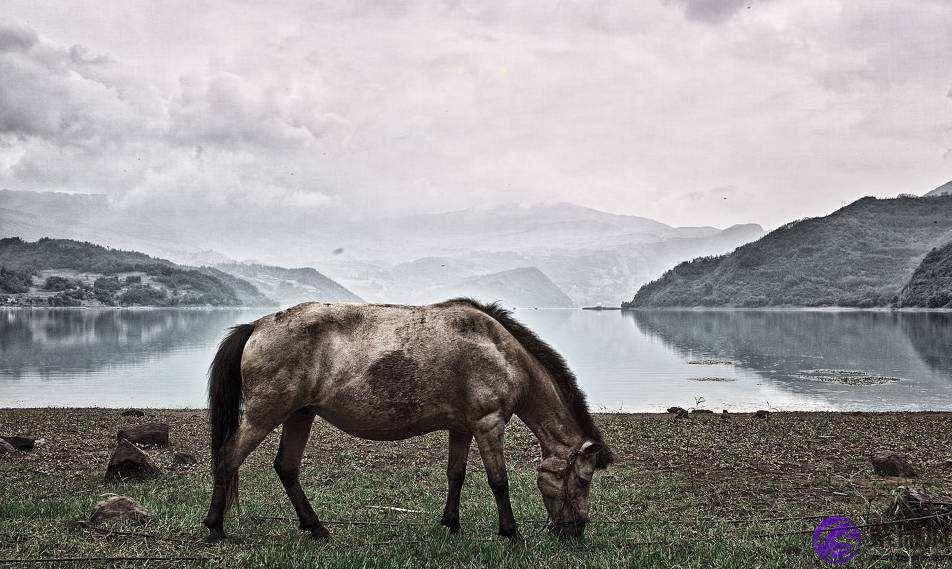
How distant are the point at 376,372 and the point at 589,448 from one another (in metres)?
2.79

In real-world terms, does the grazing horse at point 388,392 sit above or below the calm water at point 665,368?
above

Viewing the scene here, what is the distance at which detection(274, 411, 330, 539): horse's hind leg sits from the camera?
27.6ft

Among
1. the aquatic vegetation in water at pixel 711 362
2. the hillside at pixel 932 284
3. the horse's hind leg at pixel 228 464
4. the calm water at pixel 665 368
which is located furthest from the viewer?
the hillside at pixel 932 284

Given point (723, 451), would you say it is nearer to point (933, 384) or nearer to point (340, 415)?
point (340, 415)

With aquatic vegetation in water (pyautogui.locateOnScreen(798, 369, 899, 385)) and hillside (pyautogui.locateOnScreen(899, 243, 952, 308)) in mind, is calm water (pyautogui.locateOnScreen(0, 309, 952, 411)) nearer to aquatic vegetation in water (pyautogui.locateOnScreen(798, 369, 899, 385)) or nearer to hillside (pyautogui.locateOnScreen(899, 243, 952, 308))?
aquatic vegetation in water (pyautogui.locateOnScreen(798, 369, 899, 385))

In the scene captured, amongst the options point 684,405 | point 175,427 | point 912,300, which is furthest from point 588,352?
point 912,300

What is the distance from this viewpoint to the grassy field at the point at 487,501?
7414mm

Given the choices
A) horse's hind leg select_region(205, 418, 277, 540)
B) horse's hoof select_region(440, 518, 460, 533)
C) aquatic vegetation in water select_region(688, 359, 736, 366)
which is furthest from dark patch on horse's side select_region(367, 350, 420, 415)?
aquatic vegetation in water select_region(688, 359, 736, 366)

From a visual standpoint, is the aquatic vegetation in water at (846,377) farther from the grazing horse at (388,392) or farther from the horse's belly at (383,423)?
the horse's belly at (383,423)

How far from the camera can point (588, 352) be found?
91812 mm

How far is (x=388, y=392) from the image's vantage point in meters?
8.21

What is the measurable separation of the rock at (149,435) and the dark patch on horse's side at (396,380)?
37.3ft

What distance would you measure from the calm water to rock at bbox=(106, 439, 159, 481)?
27.1m

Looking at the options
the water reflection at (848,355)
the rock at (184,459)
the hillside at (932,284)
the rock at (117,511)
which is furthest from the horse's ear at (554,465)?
the hillside at (932,284)
